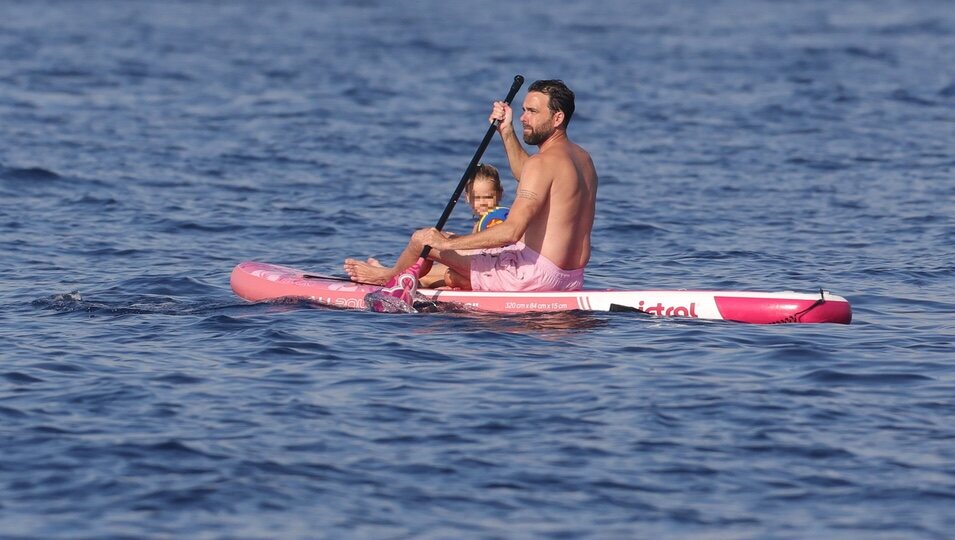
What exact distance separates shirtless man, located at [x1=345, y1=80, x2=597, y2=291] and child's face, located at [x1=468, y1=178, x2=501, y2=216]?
254mm

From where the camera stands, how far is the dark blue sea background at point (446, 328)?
6.82m

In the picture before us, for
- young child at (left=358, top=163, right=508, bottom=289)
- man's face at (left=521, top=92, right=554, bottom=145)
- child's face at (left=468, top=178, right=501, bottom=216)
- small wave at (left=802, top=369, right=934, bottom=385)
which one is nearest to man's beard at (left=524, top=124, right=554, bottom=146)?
man's face at (left=521, top=92, right=554, bottom=145)

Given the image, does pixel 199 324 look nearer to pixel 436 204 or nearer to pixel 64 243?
pixel 64 243

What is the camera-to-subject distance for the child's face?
1104 centimetres

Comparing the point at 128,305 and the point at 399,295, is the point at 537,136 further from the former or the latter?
the point at 128,305

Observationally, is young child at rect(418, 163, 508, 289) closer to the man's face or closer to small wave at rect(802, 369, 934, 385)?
the man's face

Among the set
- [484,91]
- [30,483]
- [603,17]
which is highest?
[603,17]

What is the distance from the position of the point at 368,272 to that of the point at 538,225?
1427mm

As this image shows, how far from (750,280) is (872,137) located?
32.2ft

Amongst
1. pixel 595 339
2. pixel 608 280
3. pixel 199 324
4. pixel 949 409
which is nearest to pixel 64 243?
pixel 199 324

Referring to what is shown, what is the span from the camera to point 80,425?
25.6 feet

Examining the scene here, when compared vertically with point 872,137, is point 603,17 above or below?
above

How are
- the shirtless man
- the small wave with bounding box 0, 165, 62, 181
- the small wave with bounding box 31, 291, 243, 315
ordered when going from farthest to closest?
the small wave with bounding box 0, 165, 62, 181 → the small wave with bounding box 31, 291, 243, 315 → the shirtless man

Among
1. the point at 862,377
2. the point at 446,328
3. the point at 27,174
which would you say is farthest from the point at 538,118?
the point at 27,174
